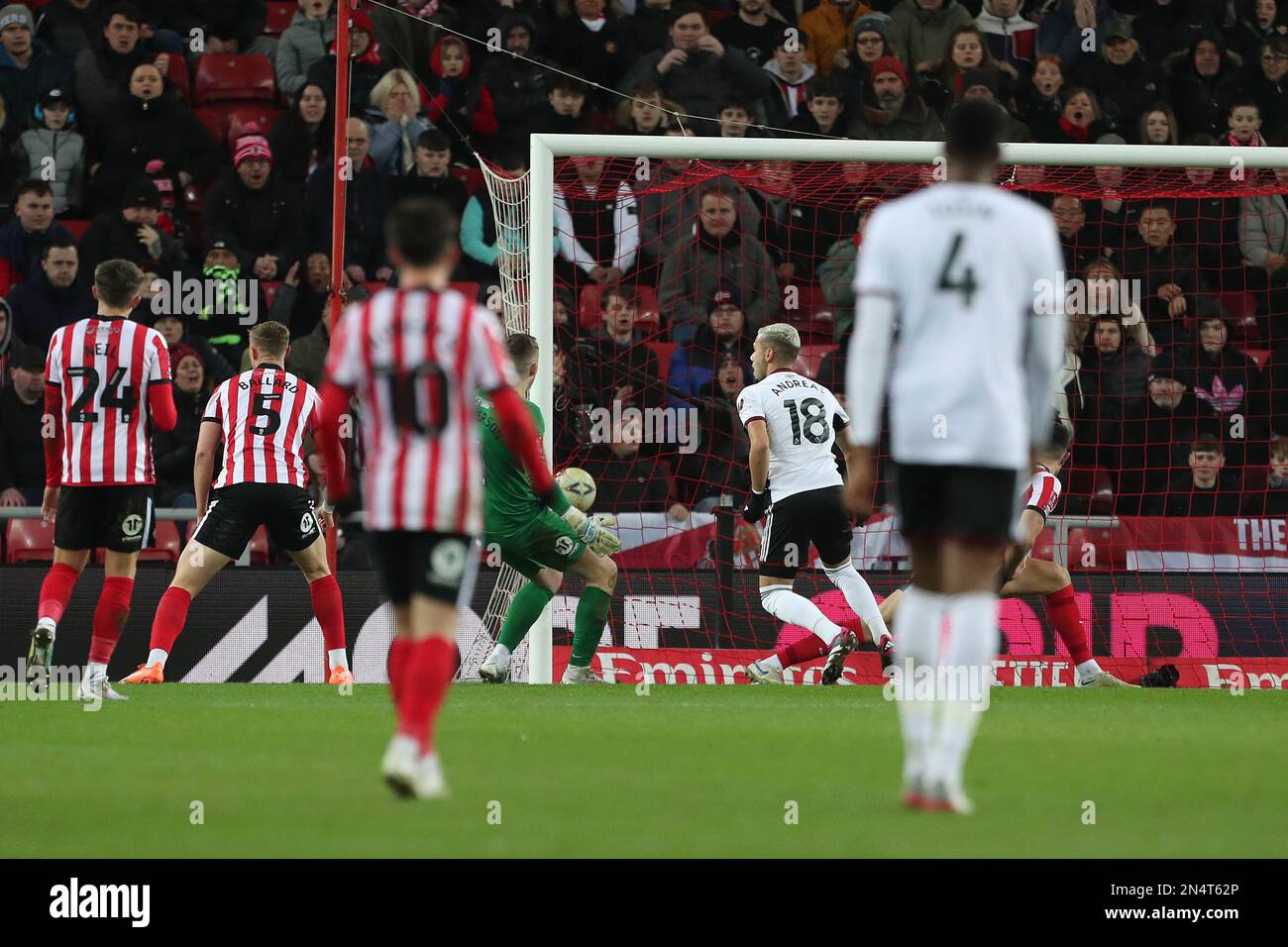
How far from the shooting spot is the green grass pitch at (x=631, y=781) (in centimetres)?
438

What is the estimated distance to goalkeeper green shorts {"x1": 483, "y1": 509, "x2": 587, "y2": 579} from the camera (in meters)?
10.0

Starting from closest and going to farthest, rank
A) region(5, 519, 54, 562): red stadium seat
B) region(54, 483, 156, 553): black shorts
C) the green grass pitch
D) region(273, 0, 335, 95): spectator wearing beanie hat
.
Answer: the green grass pitch < region(54, 483, 156, 553): black shorts < region(5, 519, 54, 562): red stadium seat < region(273, 0, 335, 95): spectator wearing beanie hat

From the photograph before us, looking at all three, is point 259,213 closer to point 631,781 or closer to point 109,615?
point 109,615

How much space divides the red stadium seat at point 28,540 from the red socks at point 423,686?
7735 millimetres

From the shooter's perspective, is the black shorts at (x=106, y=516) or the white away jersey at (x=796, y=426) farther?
the white away jersey at (x=796, y=426)

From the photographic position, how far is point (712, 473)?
44.2ft

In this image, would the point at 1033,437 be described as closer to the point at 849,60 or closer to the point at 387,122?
the point at 387,122

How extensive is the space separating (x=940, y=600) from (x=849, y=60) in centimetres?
1162

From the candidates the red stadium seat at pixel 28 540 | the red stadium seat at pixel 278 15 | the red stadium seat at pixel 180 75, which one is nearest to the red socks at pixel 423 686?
the red stadium seat at pixel 28 540

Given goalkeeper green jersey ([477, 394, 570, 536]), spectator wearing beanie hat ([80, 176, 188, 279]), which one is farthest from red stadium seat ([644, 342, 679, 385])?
spectator wearing beanie hat ([80, 176, 188, 279])

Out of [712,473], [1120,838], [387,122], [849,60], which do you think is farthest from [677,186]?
[1120,838]

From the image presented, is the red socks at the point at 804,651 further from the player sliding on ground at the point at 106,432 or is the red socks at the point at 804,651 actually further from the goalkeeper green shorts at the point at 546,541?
the player sliding on ground at the point at 106,432

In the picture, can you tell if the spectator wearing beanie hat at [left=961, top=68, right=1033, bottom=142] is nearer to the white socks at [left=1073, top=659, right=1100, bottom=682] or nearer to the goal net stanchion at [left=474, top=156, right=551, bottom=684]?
the goal net stanchion at [left=474, top=156, right=551, bottom=684]

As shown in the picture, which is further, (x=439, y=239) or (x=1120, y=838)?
(x=439, y=239)
